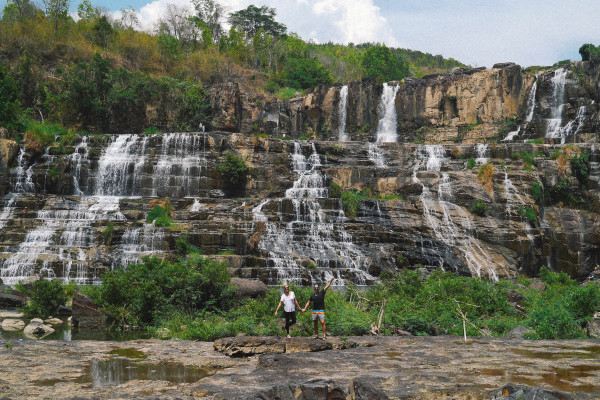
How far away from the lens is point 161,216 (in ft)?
90.8

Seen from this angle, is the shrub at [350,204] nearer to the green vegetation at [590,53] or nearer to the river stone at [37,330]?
the river stone at [37,330]

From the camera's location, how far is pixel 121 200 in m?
30.0

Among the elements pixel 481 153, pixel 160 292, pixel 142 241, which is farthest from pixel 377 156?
pixel 160 292

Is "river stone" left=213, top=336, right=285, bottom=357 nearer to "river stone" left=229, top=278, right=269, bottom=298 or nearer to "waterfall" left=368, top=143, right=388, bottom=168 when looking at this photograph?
"river stone" left=229, top=278, right=269, bottom=298

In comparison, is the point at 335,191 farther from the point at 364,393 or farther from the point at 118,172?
the point at 364,393

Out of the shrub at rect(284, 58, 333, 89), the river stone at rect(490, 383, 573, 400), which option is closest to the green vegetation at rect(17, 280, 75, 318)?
the river stone at rect(490, 383, 573, 400)

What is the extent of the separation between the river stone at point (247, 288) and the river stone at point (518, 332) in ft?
27.9

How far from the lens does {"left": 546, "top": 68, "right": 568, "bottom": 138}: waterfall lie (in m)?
40.0

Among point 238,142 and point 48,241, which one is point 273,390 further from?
point 238,142

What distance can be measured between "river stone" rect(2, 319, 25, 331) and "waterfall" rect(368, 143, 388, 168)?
26681 mm

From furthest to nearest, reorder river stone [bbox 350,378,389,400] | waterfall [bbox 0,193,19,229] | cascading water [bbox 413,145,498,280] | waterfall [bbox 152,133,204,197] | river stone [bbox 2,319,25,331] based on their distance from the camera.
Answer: waterfall [bbox 152,133,204,197]
waterfall [bbox 0,193,19,229]
cascading water [bbox 413,145,498,280]
river stone [bbox 2,319,25,331]
river stone [bbox 350,378,389,400]

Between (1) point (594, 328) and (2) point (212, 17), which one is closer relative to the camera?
(1) point (594, 328)

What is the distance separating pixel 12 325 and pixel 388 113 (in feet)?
129

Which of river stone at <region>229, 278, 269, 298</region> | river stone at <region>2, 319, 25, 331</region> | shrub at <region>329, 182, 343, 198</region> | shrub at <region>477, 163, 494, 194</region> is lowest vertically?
river stone at <region>2, 319, 25, 331</region>
